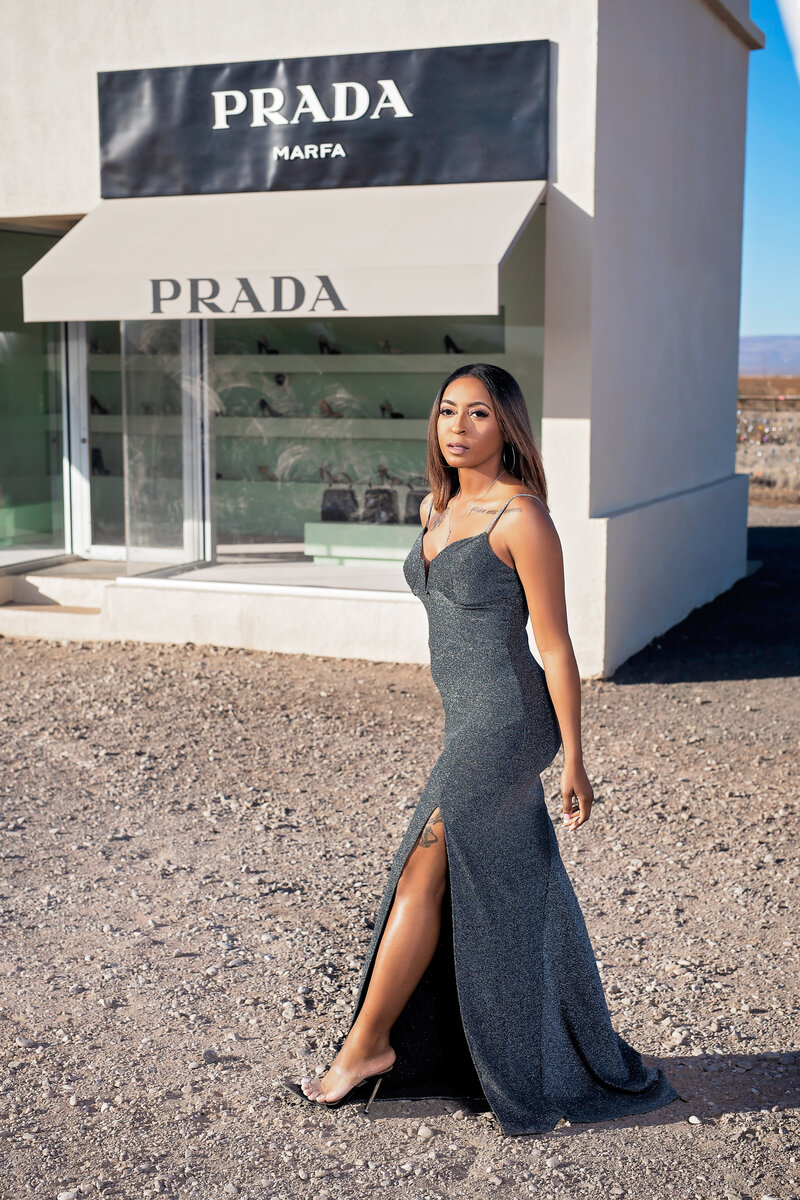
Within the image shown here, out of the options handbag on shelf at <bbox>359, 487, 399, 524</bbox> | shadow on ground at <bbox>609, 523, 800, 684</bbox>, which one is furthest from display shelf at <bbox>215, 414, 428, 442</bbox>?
shadow on ground at <bbox>609, 523, 800, 684</bbox>

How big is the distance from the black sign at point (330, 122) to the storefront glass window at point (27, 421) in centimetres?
152

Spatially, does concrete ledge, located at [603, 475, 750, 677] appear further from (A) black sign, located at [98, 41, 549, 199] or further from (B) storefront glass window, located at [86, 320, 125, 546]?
(B) storefront glass window, located at [86, 320, 125, 546]

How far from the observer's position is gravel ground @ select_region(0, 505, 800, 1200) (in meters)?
3.26

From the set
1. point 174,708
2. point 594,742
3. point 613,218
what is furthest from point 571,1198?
point 613,218

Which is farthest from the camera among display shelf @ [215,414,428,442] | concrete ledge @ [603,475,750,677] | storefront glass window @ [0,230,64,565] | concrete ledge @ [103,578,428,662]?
storefront glass window @ [0,230,64,565]

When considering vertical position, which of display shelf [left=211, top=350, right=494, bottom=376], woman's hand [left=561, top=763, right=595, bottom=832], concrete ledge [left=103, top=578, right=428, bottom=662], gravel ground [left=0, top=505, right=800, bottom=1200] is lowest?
gravel ground [left=0, top=505, right=800, bottom=1200]

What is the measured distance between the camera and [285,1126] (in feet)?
11.2

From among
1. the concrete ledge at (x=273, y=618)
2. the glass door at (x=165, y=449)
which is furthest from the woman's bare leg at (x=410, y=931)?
the glass door at (x=165, y=449)

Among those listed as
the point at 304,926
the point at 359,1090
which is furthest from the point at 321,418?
the point at 359,1090

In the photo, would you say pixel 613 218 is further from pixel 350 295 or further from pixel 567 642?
pixel 567 642

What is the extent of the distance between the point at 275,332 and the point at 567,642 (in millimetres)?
7155

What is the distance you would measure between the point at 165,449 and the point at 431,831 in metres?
7.33

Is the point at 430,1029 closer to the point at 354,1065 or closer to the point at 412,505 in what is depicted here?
the point at 354,1065

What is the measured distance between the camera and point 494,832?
322 centimetres
